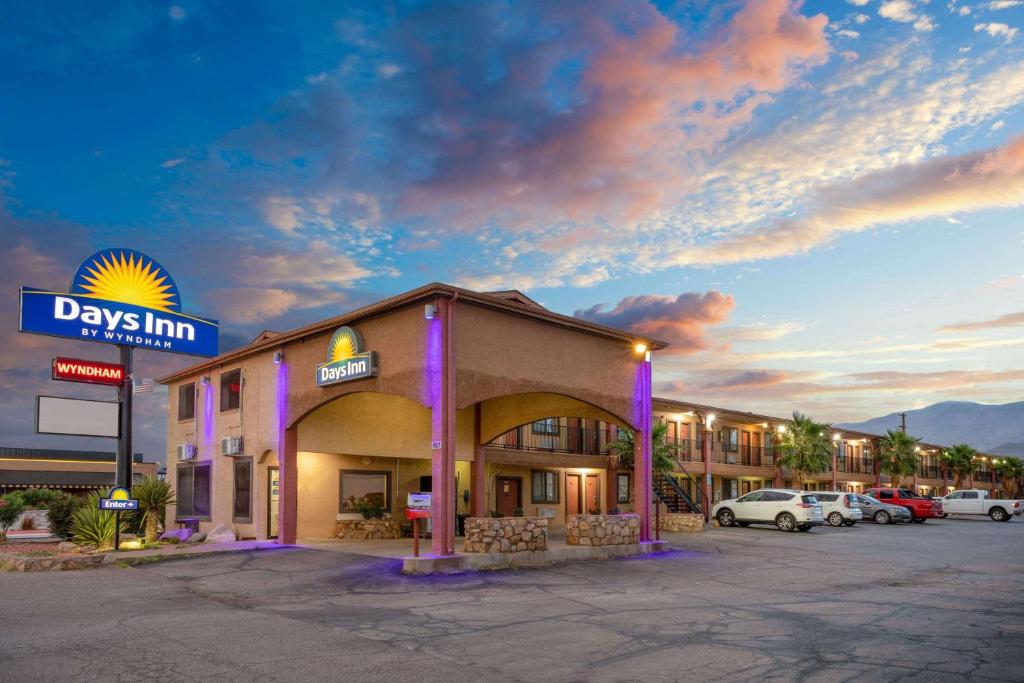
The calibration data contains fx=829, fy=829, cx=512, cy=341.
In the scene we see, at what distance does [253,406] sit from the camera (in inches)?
A: 1001

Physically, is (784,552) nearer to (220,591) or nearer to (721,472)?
(220,591)

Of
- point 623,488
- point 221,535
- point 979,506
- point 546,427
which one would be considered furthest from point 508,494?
point 979,506

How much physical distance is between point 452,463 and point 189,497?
50.3 feet

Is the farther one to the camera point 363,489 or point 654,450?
point 654,450

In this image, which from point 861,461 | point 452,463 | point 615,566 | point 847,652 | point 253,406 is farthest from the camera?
point 861,461

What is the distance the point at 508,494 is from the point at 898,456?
40.9 metres

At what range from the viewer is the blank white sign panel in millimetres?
22281

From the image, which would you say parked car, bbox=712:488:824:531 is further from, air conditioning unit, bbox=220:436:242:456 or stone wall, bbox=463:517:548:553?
air conditioning unit, bbox=220:436:242:456

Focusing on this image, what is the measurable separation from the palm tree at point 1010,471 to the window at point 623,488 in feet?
197

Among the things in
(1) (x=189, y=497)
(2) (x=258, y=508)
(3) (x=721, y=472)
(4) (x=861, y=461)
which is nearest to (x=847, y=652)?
(2) (x=258, y=508)

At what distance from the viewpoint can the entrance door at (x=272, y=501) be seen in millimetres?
25141

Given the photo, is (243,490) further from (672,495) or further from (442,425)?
(672,495)

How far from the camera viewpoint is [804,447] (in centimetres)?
4744

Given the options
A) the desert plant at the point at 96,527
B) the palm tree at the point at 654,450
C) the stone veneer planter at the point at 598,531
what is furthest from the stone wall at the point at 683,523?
the desert plant at the point at 96,527
